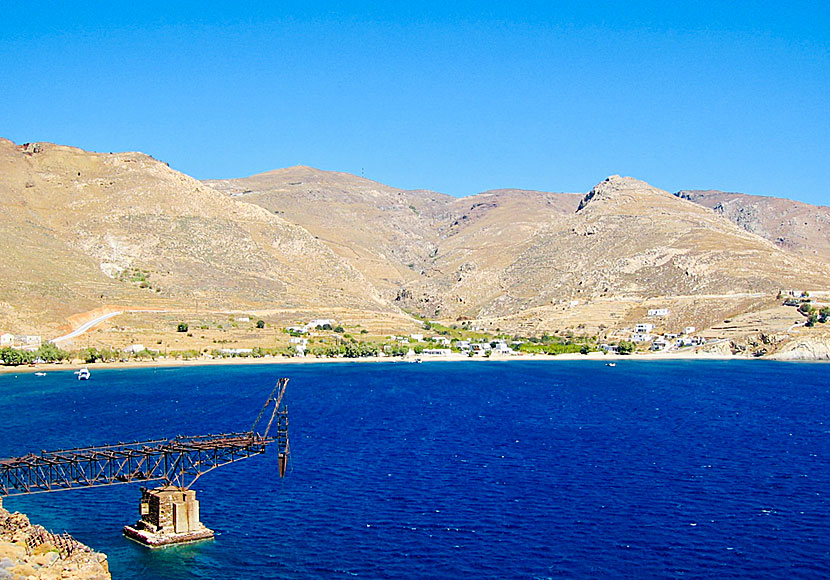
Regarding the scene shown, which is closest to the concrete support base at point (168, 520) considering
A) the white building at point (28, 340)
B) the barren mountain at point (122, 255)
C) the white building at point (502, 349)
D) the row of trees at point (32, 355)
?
the row of trees at point (32, 355)

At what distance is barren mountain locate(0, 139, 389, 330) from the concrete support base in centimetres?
10375

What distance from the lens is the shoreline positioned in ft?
415

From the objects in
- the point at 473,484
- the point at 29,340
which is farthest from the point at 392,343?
the point at 473,484

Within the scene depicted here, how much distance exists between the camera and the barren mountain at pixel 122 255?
14462cm

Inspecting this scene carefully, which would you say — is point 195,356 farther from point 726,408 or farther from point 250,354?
point 726,408

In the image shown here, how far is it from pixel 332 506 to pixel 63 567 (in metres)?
18.8

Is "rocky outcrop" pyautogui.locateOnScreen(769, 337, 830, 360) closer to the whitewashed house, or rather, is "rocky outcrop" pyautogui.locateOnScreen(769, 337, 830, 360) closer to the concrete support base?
the whitewashed house

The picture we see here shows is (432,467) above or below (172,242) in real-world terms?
below

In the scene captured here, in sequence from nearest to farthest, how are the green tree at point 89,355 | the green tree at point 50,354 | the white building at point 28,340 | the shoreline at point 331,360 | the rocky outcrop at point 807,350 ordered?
the shoreline at point 331,360 < the green tree at point 50,354 < the white building at point 28,340 < the green tree at point 89,355 < the rocky outcrop at point 807,350

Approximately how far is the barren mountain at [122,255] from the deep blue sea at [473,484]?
3920cm

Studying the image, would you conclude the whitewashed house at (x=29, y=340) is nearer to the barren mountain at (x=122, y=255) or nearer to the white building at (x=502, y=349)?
the barren mountain at (x=122, y=255)

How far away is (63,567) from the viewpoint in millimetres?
30953

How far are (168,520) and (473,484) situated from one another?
66.9ft

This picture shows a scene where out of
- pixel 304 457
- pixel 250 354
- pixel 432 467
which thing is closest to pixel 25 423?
pixel 304 457
